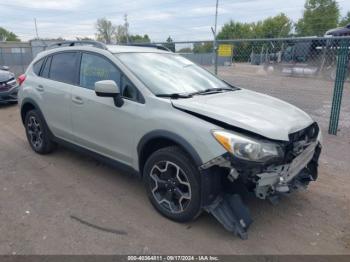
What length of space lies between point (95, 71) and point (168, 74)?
963mm

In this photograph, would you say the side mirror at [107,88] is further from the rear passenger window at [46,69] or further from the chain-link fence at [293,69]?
the chain-link fence at [293,69]

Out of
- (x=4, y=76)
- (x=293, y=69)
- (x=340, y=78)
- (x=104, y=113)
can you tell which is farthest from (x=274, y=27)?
(x=104, y=113)

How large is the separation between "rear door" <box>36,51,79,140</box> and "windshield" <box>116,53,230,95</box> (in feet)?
3.25

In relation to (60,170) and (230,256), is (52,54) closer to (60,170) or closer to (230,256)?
(60,170)

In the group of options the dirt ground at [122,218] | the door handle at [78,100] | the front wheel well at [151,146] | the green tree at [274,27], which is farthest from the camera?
the green tree at [274,27]

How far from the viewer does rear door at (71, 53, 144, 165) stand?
339 centimetres

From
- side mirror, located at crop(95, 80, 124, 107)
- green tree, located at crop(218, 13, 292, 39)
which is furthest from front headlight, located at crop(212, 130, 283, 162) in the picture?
green tree, located at crop(218, 13, 292, 39)

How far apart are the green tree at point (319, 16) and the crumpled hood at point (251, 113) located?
58.0 m

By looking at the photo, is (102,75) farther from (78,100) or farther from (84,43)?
(84,43)

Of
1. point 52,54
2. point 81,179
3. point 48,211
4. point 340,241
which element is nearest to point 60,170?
point 81,179

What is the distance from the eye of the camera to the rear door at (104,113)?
3.39 metres

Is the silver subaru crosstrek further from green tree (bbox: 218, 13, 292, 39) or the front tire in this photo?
green tree (bbox: 218, 13, 292, 39)

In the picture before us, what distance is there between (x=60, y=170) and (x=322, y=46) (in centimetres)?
850

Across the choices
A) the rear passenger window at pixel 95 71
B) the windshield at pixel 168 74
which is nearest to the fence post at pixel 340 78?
the windshield at pixel 168 74
